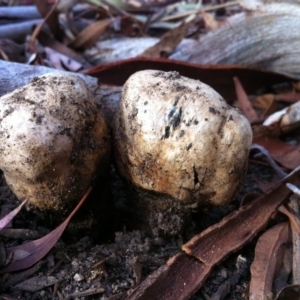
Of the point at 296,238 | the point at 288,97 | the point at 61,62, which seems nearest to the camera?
the point at 296,238

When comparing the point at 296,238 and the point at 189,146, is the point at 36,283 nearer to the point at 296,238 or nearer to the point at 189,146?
the point at 189,146


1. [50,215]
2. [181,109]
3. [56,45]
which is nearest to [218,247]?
[181,109]

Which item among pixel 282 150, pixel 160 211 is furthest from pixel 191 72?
pixel 160 211

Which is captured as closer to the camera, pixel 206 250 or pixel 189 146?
pixel 189 146

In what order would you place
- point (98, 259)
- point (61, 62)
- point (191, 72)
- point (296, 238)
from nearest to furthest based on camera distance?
point (98, 259) → point (296, 238) → point (191, 72) → point (61, 62)

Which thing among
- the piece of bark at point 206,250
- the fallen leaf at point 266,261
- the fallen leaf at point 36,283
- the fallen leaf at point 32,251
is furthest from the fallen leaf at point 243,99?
the fallen leaf at point 36,283

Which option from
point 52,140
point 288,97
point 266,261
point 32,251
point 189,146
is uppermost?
point 52,140

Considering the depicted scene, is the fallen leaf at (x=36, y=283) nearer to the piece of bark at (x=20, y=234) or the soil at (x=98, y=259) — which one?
the soil at (x=98, y=259)

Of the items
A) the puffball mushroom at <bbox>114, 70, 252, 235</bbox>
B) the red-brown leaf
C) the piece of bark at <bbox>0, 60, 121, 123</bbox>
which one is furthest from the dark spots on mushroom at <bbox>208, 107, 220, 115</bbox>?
the red-brown leaf
